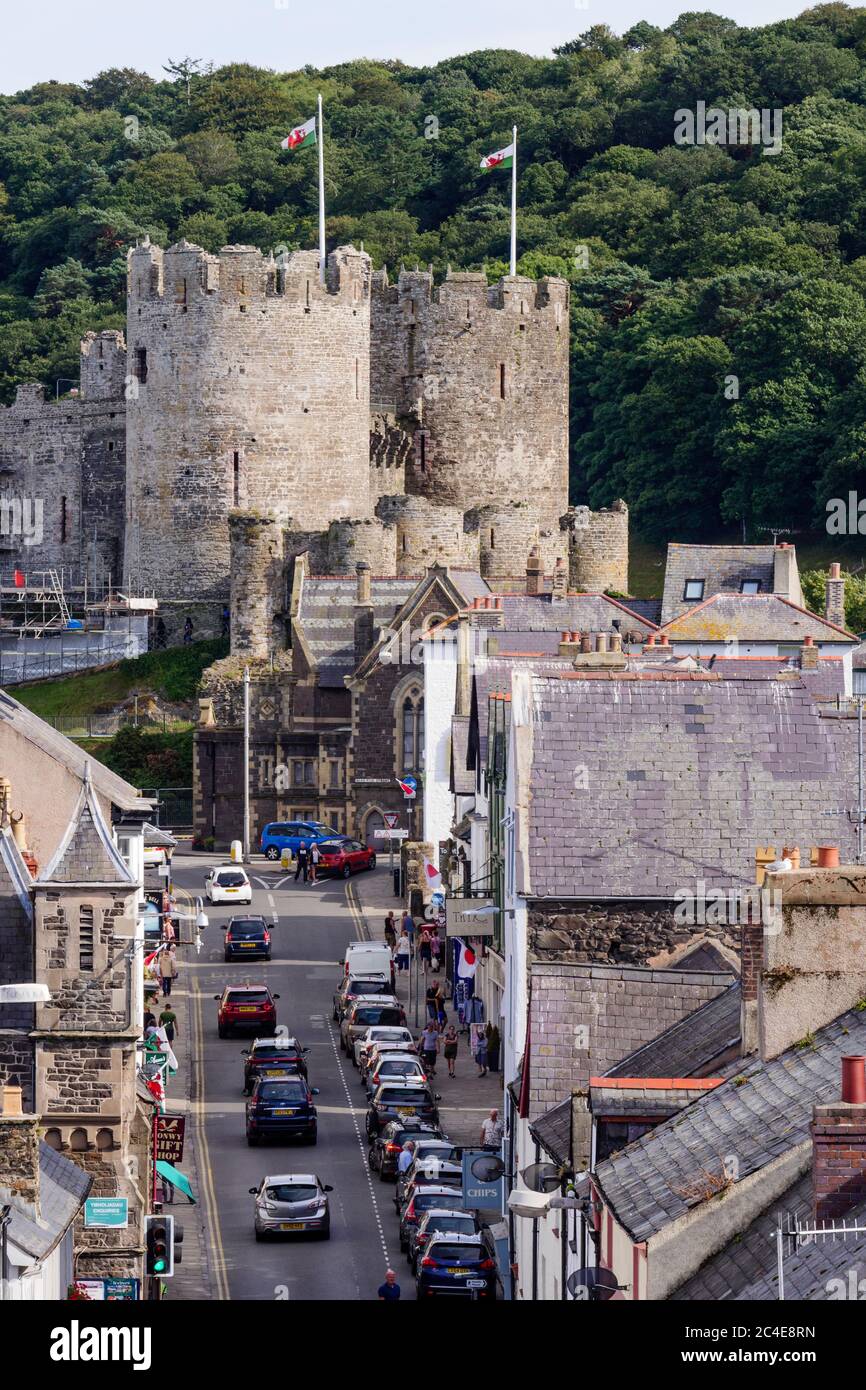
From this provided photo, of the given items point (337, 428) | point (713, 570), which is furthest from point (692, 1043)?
point (337, 428)

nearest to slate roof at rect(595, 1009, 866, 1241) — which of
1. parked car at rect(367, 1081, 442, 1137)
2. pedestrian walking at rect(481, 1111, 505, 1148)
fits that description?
pedestrian walking at rect(481, 1111, 505, 1148)

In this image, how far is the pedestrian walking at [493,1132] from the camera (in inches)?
Result: 1576

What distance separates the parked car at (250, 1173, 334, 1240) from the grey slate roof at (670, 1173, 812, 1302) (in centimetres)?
1749

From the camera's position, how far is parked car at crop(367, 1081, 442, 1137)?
4450 centimetres

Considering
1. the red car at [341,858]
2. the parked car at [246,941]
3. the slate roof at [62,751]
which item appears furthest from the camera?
the red car at [341,858]

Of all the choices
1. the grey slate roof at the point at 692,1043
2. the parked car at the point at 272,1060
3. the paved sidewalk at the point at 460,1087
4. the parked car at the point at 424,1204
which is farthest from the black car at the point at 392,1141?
the grey slate roof at the point at 692,1043

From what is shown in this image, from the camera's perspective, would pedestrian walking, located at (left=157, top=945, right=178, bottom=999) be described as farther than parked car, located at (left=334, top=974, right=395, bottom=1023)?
Yes

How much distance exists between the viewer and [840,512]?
107 m

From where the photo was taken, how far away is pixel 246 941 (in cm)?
6328

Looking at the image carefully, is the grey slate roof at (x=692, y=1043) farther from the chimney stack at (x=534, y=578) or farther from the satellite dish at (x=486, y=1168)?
the chimney stack at (x=534, y=578)

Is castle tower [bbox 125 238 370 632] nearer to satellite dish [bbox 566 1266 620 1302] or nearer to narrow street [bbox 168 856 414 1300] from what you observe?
narrow street [bbox 168 856 414 1300]

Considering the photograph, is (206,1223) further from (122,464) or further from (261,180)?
(261,180)

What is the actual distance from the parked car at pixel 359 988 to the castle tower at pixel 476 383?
46132 mm

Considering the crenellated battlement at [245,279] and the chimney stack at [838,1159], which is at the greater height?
Answer: the crenellated battlement at [245,279]
